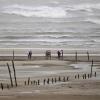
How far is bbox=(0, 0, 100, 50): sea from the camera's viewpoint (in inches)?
54.6

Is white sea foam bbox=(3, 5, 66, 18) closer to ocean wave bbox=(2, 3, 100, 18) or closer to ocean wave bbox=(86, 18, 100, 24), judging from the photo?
ocean wave bbox=(2, 3, 100, 18)

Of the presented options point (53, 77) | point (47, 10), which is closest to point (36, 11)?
Answer: point (47, 10)

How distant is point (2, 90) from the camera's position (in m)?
1.47

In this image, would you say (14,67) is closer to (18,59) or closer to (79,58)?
(18,59)

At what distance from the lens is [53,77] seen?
4.80 feet

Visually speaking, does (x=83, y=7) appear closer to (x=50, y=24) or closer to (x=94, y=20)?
(x=94, y=20)


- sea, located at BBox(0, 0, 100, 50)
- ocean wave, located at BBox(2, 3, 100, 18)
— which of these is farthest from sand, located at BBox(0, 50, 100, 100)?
ocean wave, located at BBox(2, 3, 100, 18)

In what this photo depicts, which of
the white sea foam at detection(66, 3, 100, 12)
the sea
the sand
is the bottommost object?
the sand

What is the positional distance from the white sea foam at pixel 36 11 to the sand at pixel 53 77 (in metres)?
0.21

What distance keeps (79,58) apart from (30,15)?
0.34 meters

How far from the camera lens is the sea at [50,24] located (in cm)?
139

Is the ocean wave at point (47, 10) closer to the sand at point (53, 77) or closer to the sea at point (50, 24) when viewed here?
the sea at point (50, 24)

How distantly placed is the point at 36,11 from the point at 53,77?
14.0 inches

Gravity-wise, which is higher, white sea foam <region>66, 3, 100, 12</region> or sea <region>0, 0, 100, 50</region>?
white sea foam <region>66, 3, 100, 12</region>
